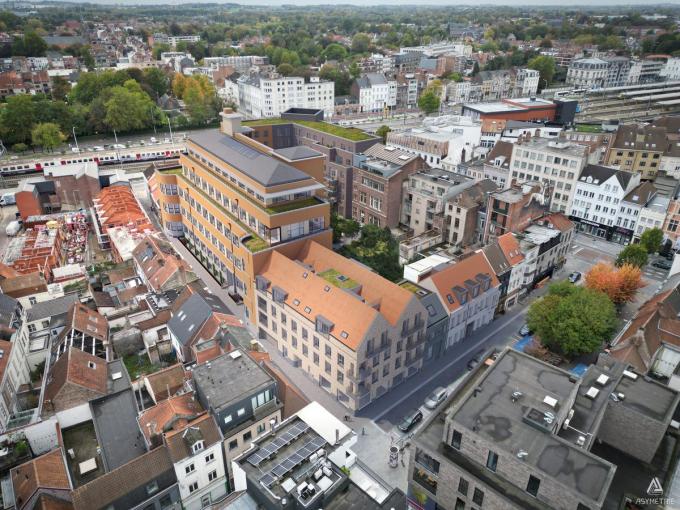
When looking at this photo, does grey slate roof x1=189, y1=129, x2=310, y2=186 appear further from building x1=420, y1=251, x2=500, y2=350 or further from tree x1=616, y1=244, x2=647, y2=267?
tree x1=616, y1=244, x2=647, y2=267

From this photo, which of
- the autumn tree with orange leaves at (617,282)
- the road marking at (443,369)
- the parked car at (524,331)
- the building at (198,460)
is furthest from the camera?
the autumn tree with orange leaves at (617,282)

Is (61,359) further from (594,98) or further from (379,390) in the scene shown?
(594,98)

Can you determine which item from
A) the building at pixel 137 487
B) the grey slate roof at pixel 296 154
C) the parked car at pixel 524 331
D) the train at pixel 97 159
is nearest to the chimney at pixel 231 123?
the grey slate roof at pixel 296 154

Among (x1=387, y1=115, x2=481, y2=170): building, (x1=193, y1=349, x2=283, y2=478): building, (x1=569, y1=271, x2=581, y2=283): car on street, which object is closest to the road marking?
(x1=569, y1=271, x2=581, y2=283): car on street

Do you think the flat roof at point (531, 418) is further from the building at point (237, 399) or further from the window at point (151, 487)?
the window at point (151, 487)

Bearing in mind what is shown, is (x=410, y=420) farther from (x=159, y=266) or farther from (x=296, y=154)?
(x=296, y=154)

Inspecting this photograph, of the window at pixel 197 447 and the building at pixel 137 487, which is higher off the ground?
the window at pixel 197 447

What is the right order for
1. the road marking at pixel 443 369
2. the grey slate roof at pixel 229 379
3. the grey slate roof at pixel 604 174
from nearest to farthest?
the grey slate roof at pixel 229 379, the road marking at pixel 443 369, the grey slate roof at pixel 604 174
